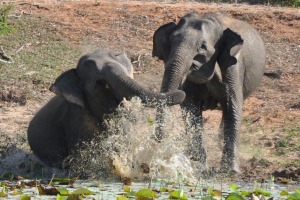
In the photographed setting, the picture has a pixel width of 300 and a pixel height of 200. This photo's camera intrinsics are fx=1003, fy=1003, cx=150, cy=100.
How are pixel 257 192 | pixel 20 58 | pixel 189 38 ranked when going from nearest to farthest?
1. pixel 257 192
2. pixel 189 38
3. pixel 20 58

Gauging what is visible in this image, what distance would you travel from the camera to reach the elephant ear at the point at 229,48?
36.0 ft

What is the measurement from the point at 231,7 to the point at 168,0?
168 centimetres

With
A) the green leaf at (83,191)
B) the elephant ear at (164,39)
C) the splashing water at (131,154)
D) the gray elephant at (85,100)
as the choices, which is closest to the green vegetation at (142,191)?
the green leaf at (83,191)

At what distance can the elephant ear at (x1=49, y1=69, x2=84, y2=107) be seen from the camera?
383 inches

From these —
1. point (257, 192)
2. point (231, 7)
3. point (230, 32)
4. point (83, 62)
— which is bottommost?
point (257, 192)

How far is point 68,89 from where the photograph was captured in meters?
9.74

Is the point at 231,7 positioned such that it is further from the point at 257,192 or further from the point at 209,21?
the point at 257,192

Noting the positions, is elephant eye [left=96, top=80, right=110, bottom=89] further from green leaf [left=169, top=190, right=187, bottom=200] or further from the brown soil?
the brown soil

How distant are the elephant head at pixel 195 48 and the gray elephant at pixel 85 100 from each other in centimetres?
69

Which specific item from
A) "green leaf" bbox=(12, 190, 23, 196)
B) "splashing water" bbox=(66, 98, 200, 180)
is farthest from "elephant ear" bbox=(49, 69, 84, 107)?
"green leaf" bbox=(12, 190, 23, 196)

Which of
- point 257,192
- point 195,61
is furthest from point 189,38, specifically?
point 257,192

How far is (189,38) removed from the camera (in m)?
10.6

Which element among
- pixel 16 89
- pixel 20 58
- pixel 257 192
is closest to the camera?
pixel 257 192

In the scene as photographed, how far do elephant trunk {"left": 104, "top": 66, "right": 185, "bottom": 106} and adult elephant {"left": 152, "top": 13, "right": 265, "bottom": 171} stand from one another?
977 millimetres
